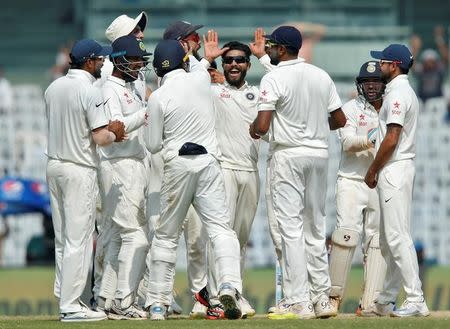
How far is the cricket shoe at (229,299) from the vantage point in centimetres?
1236

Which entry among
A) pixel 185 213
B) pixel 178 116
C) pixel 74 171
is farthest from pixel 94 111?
pixel 185 213

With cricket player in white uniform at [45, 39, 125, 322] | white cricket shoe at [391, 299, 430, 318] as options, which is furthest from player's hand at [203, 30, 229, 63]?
white cricket shoe at [391, 299, 430, 318]

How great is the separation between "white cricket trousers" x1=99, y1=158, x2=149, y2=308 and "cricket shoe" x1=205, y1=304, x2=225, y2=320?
68cm

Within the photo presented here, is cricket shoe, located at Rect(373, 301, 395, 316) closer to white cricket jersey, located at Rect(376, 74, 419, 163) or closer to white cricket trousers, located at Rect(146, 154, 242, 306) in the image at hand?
white cricket jersey, located at Rect(376, 74, 419, 163)

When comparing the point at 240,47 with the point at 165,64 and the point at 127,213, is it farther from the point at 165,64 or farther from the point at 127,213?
the point at 127,213

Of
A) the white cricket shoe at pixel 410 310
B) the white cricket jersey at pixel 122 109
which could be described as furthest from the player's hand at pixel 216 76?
the white cricket shoe at pixel 410 310

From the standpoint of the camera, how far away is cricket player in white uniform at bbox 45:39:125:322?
12578mm

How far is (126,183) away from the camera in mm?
13406

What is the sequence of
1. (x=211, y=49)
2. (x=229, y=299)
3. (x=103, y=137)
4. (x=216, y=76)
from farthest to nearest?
(x=216, y=76), (x=211, y=49), (x=103, y=137), (x=229, y=299)

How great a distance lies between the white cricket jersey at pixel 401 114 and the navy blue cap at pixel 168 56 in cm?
182

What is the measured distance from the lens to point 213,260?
13.3 metres

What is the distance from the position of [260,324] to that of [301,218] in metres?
1.27

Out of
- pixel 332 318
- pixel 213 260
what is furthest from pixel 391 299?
pixel 213 260

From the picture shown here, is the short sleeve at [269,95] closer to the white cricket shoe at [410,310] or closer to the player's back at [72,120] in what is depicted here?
the player's back at [72,120]
